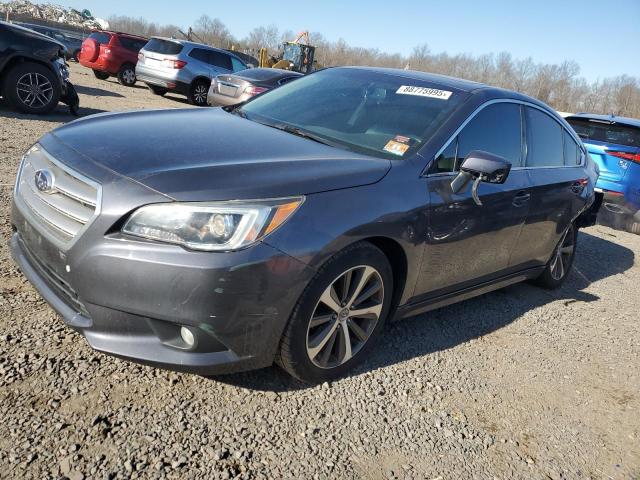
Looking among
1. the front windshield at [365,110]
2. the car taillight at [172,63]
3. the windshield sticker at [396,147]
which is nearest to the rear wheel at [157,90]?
the car taillight at [172,63]

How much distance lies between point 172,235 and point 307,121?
1.61 metres

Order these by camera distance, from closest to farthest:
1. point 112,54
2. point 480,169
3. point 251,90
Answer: point 480,169, point 251,90, point 112,54

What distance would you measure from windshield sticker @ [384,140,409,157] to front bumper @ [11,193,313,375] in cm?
103

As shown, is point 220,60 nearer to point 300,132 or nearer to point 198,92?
point 198,92

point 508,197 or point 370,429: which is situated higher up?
point 508,197

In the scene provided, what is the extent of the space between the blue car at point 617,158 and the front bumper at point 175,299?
7049mm

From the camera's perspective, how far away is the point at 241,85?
11945 mm

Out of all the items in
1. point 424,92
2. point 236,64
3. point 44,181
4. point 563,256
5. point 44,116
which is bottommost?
point 44,116

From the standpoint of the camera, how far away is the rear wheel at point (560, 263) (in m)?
4.97

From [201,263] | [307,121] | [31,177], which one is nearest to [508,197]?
[307,121]

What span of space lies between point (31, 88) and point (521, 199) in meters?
7.92

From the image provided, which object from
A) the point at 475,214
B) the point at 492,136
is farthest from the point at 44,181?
the point at 492,136

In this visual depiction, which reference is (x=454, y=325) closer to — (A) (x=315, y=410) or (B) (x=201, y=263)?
(A) (x=315, y=410)

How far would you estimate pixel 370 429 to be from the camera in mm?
2701
